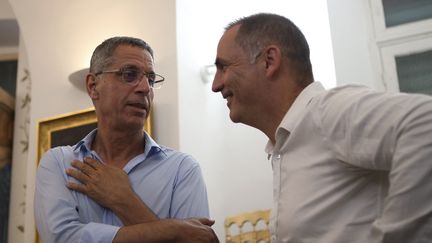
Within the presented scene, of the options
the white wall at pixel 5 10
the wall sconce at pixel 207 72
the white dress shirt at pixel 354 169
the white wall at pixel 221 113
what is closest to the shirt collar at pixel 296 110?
the white dress shirt at pixel 354 169

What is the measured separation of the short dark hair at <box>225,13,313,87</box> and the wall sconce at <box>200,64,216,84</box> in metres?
1.77

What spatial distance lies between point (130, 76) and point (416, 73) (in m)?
2.10

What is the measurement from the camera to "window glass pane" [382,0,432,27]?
2.97 metres

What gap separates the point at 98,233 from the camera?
3.95ft

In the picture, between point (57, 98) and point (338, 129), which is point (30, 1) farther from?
point (338, 129)

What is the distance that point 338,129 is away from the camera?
862 millimetres

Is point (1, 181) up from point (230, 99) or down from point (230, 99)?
down

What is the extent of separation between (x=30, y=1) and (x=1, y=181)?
1.44m

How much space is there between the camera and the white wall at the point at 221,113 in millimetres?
2787

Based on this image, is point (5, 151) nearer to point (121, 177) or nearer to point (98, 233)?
point (121, 177)

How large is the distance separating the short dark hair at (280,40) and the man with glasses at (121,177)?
1.62ft

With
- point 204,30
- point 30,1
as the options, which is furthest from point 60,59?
point 204,30

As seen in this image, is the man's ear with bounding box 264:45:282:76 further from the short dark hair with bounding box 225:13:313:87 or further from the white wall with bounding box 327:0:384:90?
the white wall with bounding box 327:0:384:90

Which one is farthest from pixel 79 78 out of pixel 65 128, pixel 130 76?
pixel 130 76
